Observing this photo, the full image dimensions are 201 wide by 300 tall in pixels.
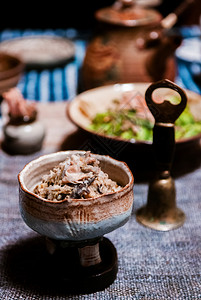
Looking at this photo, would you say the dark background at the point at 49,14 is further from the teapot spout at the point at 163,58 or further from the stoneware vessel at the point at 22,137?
the stoneware vessel at the point at 22,137

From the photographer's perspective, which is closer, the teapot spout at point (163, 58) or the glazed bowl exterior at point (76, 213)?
the glazed bowl exterior at point (76, 213)

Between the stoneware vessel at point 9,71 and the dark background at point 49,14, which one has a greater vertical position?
the stoneware vessel at point 9,71

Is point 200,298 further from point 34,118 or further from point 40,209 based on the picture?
point 34,118

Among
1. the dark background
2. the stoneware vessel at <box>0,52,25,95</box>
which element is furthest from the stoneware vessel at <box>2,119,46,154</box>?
the dark background

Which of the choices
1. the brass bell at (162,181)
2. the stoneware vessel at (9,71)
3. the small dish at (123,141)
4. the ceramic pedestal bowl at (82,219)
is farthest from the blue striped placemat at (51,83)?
the ceramic pedestal bowl at (82,219)

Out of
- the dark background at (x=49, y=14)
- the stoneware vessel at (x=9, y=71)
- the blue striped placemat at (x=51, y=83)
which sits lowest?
the dark background at (x=49, y=14)

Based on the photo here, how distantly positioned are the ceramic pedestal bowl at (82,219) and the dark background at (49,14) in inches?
137

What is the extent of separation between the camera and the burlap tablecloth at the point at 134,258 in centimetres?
88

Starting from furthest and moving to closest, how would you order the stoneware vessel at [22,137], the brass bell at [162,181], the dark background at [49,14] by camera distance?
1. the dark background at [49,14]
2. the stoneware vessel at [22,137]
3. the brass bell at [162,181]

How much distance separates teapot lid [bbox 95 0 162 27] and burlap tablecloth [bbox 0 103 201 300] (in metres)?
0.77

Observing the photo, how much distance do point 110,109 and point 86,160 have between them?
711mm

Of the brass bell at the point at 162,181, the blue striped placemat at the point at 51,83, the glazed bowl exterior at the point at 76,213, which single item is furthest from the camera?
the blue striped placemat at the point at 51,83

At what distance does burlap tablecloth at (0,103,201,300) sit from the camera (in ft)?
2.89

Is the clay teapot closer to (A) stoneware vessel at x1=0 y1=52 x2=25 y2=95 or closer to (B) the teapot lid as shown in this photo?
(B) the teapot lid
